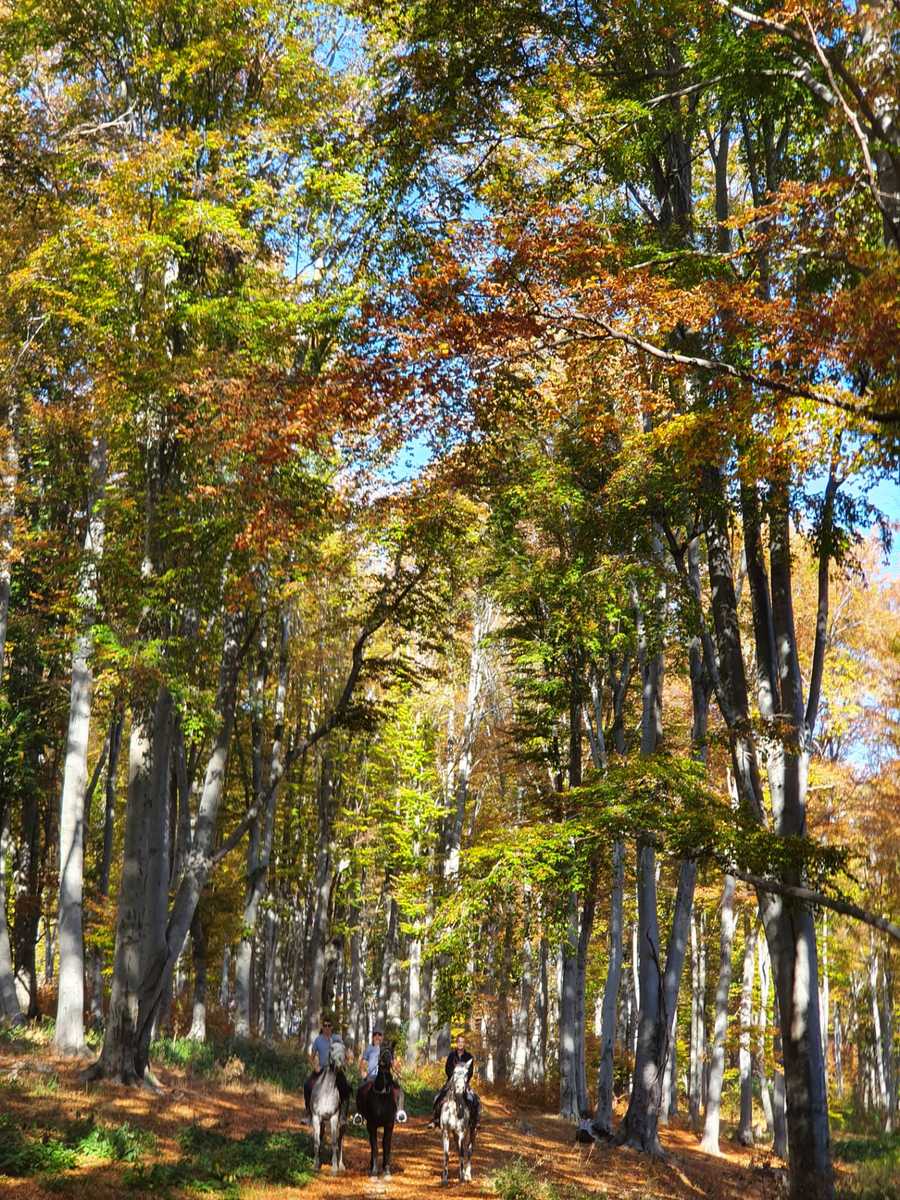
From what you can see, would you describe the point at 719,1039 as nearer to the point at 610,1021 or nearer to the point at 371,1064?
the point at 610,1021

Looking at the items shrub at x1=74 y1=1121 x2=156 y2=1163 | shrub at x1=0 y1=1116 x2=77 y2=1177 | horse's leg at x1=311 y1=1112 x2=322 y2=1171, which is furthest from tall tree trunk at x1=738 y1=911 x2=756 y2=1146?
shrub at x1=0 y1=1116 x2=77 y2=1177

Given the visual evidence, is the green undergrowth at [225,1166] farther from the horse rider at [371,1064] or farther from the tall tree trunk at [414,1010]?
the tall tree trunk at [414,1010]

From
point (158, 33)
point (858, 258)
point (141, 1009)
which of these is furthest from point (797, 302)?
point (141, 1009)

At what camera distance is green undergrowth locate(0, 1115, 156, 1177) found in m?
8.97

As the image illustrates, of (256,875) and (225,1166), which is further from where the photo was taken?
(256,875)

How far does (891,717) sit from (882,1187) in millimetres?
13501

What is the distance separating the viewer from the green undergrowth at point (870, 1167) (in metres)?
15.5

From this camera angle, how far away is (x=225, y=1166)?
36.4 feet

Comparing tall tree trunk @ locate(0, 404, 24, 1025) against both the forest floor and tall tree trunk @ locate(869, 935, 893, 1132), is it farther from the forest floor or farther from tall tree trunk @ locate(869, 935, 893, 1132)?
tall tree trunk @ locate(869, 935, 893, 1132)

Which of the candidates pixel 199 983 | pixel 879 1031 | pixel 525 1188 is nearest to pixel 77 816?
Answer: pixel 199 983

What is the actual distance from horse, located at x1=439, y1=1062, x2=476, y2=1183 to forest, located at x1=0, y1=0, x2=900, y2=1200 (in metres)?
0.62

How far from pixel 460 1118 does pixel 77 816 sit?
933 cm

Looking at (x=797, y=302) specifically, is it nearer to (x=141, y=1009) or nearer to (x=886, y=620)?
(x=141, y=1009)

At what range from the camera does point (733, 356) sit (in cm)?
1029
